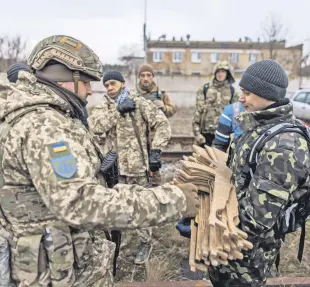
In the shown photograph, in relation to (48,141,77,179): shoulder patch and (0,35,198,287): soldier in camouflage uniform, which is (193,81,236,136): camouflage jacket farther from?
(48,141,77,179): shoulder patch

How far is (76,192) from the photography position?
1447 millimetres

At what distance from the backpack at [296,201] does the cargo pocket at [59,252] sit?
43.0 inches

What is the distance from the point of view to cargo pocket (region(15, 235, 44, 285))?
163 centimetres

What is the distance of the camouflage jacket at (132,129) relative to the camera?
3.68 metres

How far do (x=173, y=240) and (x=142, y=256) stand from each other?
0.54 m

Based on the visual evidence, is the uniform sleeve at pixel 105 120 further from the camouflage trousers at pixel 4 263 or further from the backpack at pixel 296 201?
the camouflage trousers at pixel 4 263

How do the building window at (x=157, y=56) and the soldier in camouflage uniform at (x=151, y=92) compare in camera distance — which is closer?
the soldier in camouflage uniform at (x=151, y=92)

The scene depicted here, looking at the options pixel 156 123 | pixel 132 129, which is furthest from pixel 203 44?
pixel 132 129

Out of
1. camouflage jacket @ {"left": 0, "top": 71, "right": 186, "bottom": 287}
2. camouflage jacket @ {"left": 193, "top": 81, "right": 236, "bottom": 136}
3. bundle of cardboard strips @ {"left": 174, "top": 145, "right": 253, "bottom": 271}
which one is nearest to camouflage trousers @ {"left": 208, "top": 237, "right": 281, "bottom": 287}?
bundle of cardboard strips @ {"left": 174, "top": 145, "right": 253, "bottom": 271}

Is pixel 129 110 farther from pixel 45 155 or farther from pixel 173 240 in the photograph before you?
pixel 45 155

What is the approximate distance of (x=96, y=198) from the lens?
4.88ft

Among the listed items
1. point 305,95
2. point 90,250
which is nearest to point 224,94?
point 90,250

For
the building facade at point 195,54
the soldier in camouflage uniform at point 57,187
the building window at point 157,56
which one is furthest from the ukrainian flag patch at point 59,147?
the building window at point 157,56

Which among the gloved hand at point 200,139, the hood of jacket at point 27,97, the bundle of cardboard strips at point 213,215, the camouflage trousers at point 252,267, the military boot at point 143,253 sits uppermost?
the hood of jacket at point 27,97
